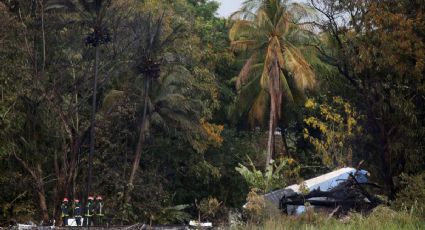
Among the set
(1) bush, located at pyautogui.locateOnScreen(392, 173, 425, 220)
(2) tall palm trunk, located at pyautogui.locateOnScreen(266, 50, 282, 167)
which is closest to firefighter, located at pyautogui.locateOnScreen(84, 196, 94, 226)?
(1) bush, located at pyautogui.locateOnScreen(392, 173, 425, 220)

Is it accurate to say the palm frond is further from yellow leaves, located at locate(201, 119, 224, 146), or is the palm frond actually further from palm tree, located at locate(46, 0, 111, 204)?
palm tree, located at locate(46, 0, 111, 204)

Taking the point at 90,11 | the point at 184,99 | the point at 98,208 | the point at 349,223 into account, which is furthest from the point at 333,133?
the point at 349,223

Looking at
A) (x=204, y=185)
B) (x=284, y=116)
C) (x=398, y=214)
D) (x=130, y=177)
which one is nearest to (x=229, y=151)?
(x=204, y=185)

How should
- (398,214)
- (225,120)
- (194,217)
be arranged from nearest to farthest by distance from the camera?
(398,214), (194,217), (225,120)

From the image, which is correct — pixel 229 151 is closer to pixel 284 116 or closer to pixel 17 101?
pixel 284 116

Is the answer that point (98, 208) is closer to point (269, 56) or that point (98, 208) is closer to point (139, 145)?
point (139, 145)

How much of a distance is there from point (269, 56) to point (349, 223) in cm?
2130

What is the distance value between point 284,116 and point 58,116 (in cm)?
1595

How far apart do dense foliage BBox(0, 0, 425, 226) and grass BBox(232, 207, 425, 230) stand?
3566mm

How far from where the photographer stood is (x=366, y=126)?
2520cm

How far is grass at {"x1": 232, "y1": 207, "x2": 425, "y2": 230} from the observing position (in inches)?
508

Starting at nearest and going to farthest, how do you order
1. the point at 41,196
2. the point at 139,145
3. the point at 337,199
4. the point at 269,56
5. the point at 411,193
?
the point at 411,193 < the point at 337,199 < the point at 41,196 < the point at 139,145 < the point at 269,56

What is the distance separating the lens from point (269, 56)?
3484 cm

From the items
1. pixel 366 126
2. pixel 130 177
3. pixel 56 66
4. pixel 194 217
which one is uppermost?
pixel 56 66
